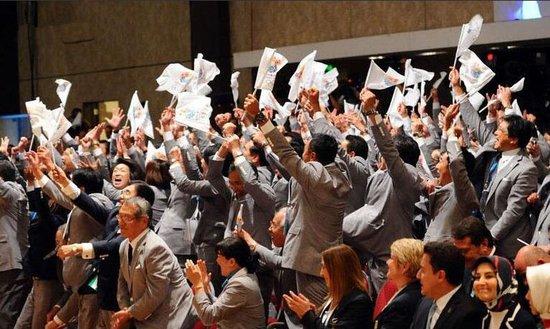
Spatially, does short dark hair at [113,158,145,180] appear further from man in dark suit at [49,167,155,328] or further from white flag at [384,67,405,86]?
white flag at [384,67,405,86]

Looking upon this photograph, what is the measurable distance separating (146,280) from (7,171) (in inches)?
108

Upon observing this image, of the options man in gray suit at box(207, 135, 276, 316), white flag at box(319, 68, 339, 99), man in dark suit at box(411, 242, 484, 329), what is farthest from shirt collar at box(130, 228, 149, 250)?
white flag at box(319, 68, 339, 99)

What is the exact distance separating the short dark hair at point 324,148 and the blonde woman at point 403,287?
121 centimetres

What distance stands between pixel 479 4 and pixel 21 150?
4.95 metres

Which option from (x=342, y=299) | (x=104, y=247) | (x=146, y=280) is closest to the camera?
(x=342, y=299)

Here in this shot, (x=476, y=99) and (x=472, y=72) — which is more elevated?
(x=472, y=72)

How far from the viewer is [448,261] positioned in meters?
4.93

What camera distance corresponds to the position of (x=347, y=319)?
17.7ft

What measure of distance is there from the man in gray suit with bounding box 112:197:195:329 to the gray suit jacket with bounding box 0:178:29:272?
2149 millimetres

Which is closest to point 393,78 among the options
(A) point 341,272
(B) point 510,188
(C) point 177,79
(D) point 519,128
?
(C) point 177,79

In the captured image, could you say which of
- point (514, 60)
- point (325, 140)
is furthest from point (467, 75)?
point (514, 60)

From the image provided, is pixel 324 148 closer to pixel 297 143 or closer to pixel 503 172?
pixel 503 172

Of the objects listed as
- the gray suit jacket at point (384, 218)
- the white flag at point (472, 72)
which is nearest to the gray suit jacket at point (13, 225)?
the gray suit jacket at point (384, 218)

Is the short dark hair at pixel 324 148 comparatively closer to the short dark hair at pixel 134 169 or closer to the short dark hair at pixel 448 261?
the short dark hair at pixel 448 261
